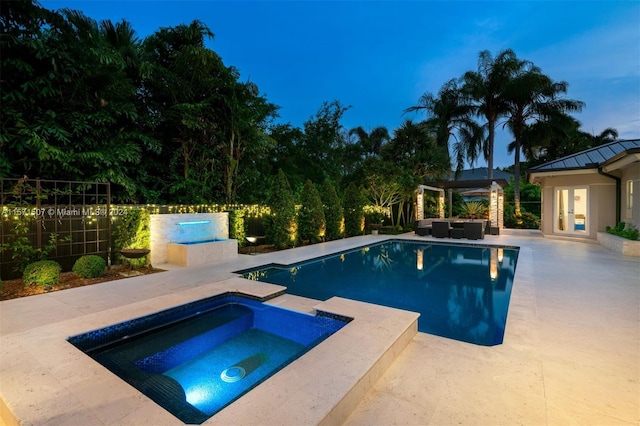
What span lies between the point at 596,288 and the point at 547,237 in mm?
9440

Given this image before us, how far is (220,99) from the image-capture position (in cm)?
1091

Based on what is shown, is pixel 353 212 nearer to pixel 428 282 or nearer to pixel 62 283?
pixel 428 282

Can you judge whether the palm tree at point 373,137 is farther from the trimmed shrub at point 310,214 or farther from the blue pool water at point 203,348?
the blue pool water at point 203,348

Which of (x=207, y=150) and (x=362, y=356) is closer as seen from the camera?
(x=362, y=356)

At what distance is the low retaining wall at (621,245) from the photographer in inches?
351

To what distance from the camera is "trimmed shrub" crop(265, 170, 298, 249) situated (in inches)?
446

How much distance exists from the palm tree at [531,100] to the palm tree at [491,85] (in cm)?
34

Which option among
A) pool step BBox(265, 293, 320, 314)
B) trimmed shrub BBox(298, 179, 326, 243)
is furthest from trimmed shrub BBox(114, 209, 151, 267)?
trimmed shrub BBox(298, 179, 326, 243)

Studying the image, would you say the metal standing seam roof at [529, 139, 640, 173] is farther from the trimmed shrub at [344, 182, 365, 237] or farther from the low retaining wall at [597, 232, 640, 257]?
the trimmed shrub at [344, 182, 365, 237]

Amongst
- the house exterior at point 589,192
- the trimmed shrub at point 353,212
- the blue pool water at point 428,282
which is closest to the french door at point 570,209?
the house exterior at point 589,192

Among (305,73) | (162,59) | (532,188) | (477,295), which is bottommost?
(477,295)

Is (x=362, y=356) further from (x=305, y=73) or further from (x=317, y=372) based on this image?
(x=305, y=73)

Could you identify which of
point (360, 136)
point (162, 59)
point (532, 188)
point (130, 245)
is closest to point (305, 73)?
point (360, 136)

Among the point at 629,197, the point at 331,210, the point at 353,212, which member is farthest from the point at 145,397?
the point at 629,197
